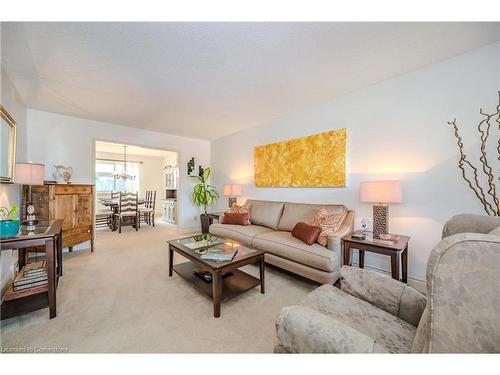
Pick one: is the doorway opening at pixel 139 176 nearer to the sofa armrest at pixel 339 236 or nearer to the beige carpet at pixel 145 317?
the beige carpet at pixel 145 317

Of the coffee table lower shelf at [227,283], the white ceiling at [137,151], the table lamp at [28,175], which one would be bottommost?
the coffee table lower shelf at [227,283]

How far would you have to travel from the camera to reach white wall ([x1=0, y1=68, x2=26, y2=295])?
2.03m

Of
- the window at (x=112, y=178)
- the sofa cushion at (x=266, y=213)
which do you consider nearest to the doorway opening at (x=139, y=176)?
the window at (x=112, y=178)

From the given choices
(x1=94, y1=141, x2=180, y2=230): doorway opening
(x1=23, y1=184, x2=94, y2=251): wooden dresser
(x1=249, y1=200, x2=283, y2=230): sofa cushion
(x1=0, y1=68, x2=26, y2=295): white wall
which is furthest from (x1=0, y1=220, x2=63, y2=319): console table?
(x1=94, y1=141, x2=180, y2=230): doorway opening

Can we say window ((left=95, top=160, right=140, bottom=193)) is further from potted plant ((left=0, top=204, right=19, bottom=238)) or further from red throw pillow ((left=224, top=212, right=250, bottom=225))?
potted plant ((left=0, top=204, right=19, bottom=238))

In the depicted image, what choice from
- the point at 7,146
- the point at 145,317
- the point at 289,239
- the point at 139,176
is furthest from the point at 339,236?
the point at 139,176

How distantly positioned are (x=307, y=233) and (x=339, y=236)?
346 millimetres

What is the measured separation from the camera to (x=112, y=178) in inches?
277

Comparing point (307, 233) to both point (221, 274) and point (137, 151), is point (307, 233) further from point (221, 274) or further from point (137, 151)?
point (137, 151)

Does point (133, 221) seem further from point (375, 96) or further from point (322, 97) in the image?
point (375, 96)

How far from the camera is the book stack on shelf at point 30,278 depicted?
5.72 ft

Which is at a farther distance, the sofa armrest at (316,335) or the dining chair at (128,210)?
the dining chair at (128,210)

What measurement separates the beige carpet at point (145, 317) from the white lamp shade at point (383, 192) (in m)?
1.20

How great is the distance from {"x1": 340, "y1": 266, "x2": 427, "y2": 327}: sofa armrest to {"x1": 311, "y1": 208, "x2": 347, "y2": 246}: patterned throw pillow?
893 mm
